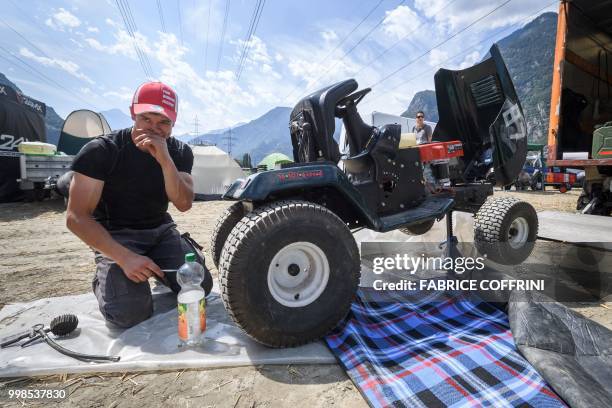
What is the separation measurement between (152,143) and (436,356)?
219cm

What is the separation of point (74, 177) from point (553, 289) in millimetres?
3914

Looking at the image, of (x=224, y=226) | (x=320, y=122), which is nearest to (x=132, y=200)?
(x=224, y=226)

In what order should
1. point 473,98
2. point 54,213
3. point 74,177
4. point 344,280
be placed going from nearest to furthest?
1. point 344,280
2. point 74,177
3. point 473,98
4. point 54,213

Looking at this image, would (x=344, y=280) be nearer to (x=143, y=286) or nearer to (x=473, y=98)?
(x=143, y=286)

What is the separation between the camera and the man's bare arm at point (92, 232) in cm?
202

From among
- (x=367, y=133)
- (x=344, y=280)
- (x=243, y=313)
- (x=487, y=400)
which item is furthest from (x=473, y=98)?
(x=243, y=313)

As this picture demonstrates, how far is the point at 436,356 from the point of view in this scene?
1.73m

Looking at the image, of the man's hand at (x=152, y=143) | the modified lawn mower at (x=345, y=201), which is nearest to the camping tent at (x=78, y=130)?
the man's hand at (x=152, y=143)

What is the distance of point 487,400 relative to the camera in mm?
1406

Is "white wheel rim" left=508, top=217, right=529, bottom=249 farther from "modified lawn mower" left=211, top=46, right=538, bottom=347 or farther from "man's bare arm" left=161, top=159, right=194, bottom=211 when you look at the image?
"man's bare arm" left=161, top=159, right=194, bottom=211

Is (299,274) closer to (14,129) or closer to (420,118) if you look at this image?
(420,118)

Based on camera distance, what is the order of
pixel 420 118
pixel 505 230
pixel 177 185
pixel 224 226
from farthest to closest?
pixel 420 118 → pixel 505 230 → pixel 224 226 → pixel 177 185

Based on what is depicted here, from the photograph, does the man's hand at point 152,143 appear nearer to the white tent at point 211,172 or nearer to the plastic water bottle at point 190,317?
the plastic water bottle at point 190,317

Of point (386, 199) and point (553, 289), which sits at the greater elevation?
point (386, 199)
